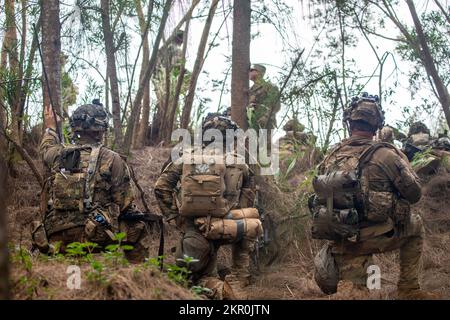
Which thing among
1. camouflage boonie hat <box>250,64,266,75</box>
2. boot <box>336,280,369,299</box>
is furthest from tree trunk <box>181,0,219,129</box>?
boot <box>336,280,369,299</box>

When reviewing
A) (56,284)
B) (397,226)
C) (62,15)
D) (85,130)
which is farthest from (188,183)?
(62,15)

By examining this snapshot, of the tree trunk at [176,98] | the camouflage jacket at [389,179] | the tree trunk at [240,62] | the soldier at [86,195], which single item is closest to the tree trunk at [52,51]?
the soldier at [86,195]

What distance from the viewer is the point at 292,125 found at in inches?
479

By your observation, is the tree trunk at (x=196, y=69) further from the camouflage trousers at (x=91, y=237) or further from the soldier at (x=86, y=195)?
the camouflage trousers at (x=91, y=237)

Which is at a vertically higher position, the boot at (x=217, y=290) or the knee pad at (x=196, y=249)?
the knee pad at (x=196, y=249)

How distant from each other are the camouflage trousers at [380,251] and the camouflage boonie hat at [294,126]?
502 cm

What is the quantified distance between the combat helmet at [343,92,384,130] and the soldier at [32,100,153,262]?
7.34ft

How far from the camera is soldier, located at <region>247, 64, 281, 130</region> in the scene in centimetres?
1066

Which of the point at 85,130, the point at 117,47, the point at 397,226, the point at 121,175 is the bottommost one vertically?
the point at 397,226

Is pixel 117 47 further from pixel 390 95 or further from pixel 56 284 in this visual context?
pixel 56 284

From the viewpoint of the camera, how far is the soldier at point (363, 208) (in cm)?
676

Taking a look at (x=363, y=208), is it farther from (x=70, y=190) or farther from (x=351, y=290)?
(x=70, y=190)

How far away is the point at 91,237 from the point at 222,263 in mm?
2727
